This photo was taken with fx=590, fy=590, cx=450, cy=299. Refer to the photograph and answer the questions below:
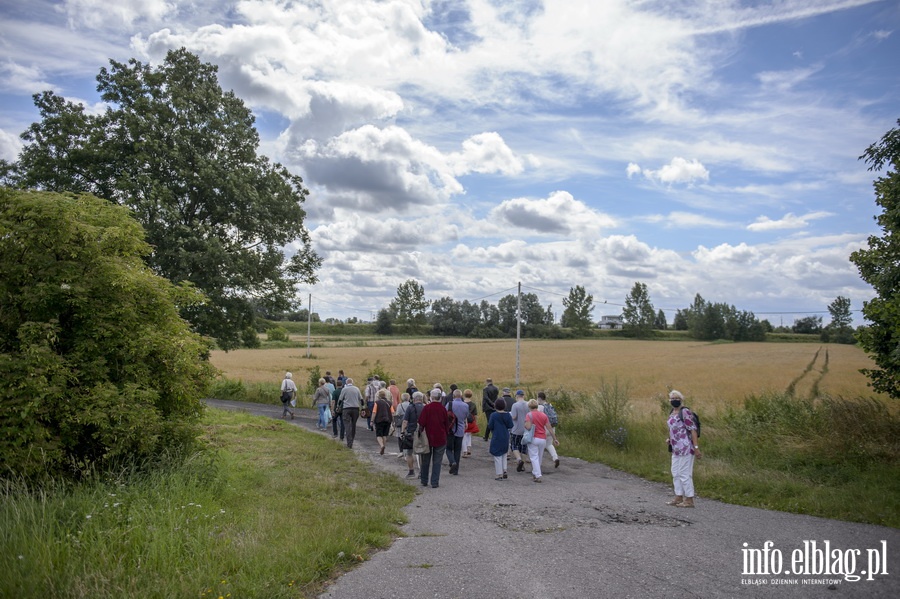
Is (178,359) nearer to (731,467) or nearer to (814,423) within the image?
(731,467)

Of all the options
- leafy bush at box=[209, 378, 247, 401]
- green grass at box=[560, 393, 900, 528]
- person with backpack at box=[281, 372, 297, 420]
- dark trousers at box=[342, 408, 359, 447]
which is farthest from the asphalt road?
leafy bush at box=[209, 378, 247, 401]

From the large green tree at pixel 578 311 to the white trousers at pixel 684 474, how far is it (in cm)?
10812

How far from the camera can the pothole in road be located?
7.91m

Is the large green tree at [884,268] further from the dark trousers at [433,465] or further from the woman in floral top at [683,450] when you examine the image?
the dark trousers at [433,465]

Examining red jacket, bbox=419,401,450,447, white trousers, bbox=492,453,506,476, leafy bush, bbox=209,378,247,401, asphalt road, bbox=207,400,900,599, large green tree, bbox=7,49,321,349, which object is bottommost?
leafy bush, bbox=209,378,247,401

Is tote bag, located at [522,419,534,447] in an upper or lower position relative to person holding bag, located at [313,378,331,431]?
upper

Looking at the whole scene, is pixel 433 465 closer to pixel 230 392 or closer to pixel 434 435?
pixel 434 435

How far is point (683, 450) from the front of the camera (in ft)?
30.4

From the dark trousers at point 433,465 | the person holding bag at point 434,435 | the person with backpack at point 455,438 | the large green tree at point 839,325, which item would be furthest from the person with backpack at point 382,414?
the large green tree at point 839,325

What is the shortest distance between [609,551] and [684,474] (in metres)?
3.26

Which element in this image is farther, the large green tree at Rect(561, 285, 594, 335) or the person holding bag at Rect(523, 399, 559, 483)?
the large green tree at Rect(561, 285, 594, 335)

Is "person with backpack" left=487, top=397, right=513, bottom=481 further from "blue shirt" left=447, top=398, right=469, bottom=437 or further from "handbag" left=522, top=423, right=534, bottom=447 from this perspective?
"blue shirt" left=447, top=398, right=469, bottom=437

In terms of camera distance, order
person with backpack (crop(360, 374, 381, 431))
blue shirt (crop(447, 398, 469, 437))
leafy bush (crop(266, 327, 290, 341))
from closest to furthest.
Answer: blue shirt (crop(447, 398, 469, 437))
person with backpack (crop(360, 374, 381, 431))
leafy bush (crop(266, 327, 290, 341))

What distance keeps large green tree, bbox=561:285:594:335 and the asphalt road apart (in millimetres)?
108767
